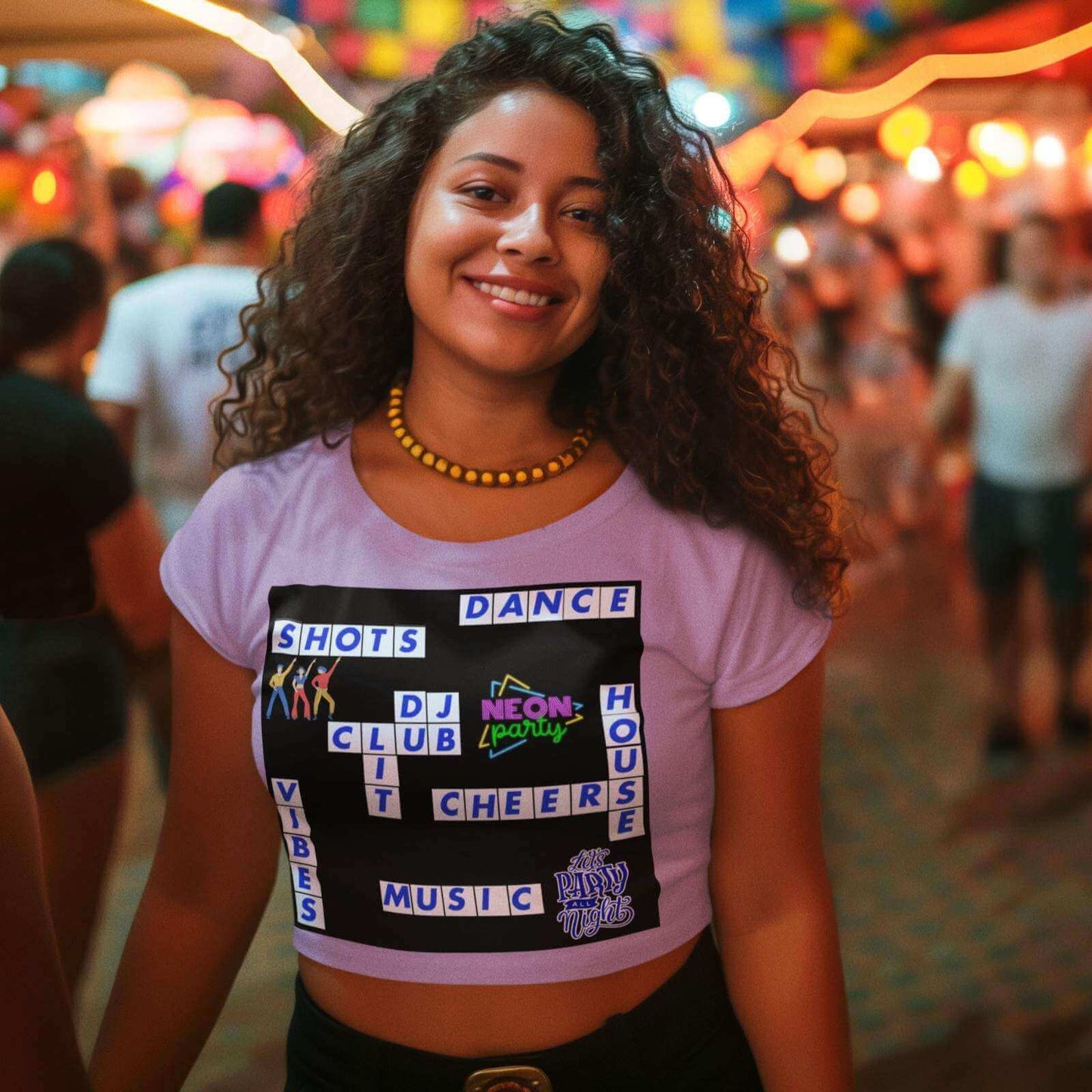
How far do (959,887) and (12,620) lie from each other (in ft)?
7.73

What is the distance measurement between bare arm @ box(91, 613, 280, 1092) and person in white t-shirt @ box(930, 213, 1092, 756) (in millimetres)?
3190

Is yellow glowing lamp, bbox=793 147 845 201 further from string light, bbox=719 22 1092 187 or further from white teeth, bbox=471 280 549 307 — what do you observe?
white teeth, bbox=471 280 549 307

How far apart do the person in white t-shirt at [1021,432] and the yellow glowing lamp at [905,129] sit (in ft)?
2.32

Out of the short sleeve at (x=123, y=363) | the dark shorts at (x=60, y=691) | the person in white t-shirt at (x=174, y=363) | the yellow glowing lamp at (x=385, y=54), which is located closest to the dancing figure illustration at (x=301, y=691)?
the dark shorts at (x=60, y=691)

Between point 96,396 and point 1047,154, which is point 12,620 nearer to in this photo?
point 96,396

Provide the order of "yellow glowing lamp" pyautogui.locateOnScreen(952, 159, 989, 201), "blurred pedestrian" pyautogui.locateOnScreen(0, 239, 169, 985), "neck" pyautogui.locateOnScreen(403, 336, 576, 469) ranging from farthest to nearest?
"yellow glowing lamp" pyautogui.locateOnScreen(952, 159, 989, 201), "blurred pedestrian" pyautogui.locateOnScreen(0, 239, 169, 985), "neck" pyautogui.locateOnScreen(403, 336, 576, 469)

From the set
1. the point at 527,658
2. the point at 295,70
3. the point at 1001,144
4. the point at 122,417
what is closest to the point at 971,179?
the point at 1001,144

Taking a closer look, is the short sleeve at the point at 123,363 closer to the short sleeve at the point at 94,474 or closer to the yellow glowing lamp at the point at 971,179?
the short sleeve at the point at 94,474

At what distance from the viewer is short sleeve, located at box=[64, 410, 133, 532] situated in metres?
1.77

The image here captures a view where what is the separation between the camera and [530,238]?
1.06 meters

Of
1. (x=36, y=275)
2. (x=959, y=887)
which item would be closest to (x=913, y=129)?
(x=959, y=887)

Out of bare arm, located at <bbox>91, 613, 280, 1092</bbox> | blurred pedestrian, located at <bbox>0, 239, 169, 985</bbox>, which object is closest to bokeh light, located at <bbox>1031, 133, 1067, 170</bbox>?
blurred pedestrian, located at <bbox>0, 239, 169, 985</bbox>

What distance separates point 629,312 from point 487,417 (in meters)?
0.15

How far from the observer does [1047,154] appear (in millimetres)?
4555
